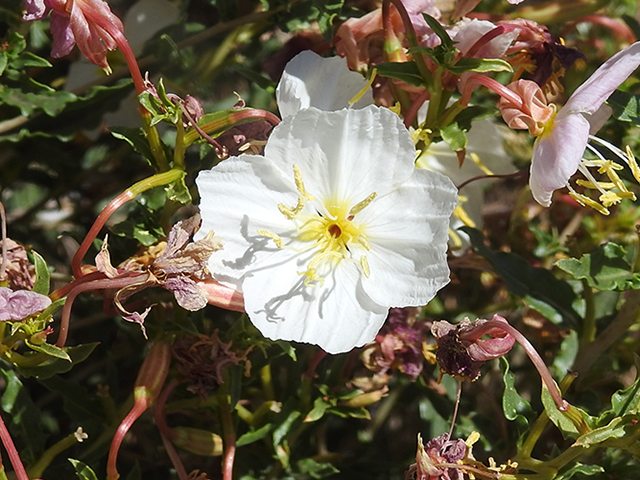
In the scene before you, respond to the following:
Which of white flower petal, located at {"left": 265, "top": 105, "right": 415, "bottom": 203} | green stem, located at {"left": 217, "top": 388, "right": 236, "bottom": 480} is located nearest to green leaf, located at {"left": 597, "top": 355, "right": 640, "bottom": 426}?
white flower petal, located at {"left": 265, "top": 105, "right": 415, "bottom": 203}

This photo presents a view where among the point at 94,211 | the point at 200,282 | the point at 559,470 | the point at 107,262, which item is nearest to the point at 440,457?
the point at 559,470

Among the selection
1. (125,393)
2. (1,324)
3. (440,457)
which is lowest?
(125,393)

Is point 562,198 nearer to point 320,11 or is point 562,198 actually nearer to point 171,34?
point 320,11

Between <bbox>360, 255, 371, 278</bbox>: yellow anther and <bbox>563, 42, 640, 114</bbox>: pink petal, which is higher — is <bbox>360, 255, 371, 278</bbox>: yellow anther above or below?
below

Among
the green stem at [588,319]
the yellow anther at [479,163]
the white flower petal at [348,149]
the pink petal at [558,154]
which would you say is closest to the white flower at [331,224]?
the white flower petal at [348,149]

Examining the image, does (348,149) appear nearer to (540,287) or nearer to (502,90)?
(502,90)

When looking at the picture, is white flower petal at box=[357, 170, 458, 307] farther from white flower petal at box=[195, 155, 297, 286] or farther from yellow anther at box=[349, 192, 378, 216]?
white flower petal at box=[195, 155, 297, 286]
